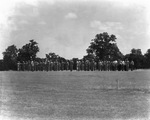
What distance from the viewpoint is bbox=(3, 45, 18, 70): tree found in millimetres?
80319

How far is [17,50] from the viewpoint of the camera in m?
90.2

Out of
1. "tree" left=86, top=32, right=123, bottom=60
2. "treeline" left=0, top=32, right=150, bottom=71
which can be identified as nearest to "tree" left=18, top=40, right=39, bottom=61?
"treeline" left=0, top=32, right=150, bottom=71

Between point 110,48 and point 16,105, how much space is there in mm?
67205

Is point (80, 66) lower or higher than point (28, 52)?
lower

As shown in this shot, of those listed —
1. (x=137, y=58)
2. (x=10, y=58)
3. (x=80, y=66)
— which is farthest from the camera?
(x=137, y=58)

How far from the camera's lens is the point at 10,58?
87.4m

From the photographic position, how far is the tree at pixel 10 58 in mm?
80319

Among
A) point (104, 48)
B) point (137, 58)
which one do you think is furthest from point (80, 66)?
point (137, 58)

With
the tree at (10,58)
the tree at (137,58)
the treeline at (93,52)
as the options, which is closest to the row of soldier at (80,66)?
the treeline at (93,52)

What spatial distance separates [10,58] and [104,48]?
24090mm

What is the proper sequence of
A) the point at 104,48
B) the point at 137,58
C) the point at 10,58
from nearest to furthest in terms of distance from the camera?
the point at 104,48 < the point at 10,58 < the point at 137,58

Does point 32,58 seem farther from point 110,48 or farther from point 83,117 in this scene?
point 83,117

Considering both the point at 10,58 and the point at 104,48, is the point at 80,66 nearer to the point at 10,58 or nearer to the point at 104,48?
the point at 104,48

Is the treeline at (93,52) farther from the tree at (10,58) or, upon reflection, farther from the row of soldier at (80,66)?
the row of soldier at (80,66)
